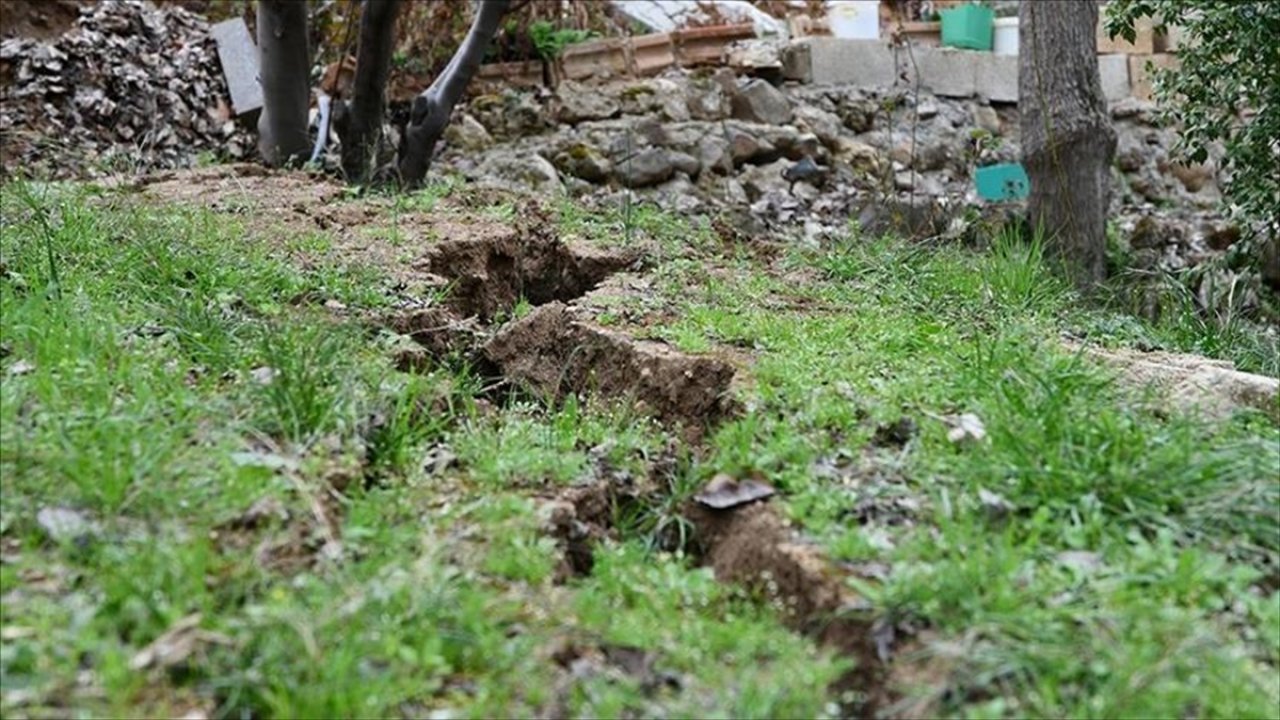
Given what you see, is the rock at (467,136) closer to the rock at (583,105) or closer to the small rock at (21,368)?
the rock at (583,105)

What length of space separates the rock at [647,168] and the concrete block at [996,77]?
3.60 meters

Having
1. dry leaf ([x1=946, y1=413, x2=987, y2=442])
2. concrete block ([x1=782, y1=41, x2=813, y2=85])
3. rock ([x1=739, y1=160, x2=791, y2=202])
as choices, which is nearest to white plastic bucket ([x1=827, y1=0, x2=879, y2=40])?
concrete block ([x1=782, y1=41, x2=813, y2=85])

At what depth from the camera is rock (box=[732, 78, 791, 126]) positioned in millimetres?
9633

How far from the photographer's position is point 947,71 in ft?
35.0

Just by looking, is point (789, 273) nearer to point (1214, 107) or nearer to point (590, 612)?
point (1214, 107)

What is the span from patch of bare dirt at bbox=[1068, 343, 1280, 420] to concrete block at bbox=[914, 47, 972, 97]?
7261 mm

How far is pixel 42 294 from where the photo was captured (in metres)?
3.38

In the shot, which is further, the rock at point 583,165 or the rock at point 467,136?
the rock at point 467,136

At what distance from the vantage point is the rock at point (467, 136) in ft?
29.3

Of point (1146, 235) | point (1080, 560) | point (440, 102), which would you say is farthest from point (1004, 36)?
point (1080, 560)

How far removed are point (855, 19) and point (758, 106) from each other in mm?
2085

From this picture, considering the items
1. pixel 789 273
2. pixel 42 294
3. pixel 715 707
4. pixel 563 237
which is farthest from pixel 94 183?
pixel 715 707

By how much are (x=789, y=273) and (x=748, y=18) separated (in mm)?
5908

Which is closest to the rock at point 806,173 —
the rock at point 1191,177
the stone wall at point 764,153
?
the stone wall at point 764,153
